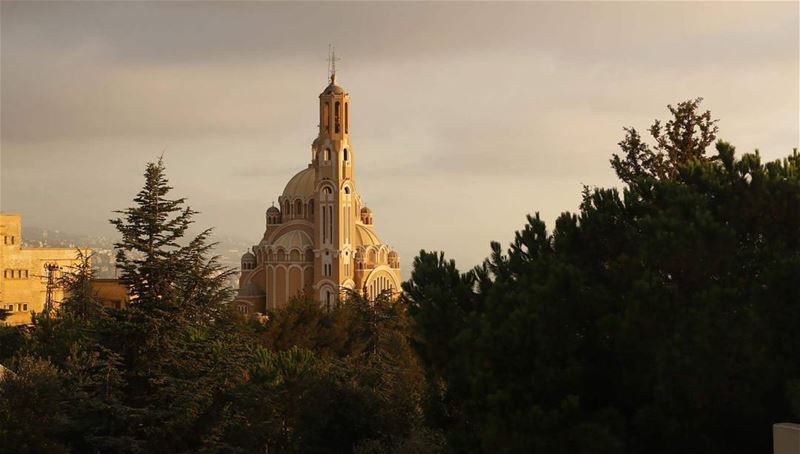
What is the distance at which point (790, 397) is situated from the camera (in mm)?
12180

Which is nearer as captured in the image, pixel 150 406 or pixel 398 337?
pixel 150 406

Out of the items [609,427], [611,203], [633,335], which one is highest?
[611,203]

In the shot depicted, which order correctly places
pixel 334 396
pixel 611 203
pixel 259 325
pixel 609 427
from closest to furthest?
pixel 609 427, pixel 611 203, pixel 334 396, pixel 259 325

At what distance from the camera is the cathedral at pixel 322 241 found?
266 feet

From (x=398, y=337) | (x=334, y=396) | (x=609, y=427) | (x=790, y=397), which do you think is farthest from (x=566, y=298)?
(x=398, y=337)

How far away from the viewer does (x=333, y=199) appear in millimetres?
82500

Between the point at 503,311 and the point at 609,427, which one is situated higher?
the point at 503,311

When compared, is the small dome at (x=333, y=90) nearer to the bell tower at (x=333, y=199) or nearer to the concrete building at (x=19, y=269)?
the bell tower at (x=333, y=199)

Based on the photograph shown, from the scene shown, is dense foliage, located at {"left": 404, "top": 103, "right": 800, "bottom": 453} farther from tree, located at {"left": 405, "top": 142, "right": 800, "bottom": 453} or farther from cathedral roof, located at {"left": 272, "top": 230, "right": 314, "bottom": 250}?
cathedral roof, located at {"left": 272, "top": 230, "right": 314, "bottom": 250}

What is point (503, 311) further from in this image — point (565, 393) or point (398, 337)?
point (398, 337)

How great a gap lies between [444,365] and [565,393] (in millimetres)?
2587

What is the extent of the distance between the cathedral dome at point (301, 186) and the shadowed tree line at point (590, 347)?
205 feet

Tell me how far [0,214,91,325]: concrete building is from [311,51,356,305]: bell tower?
61.2 ft

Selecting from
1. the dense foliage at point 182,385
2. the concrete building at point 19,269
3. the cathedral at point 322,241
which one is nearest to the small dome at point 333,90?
the cathedral at point 322,241
